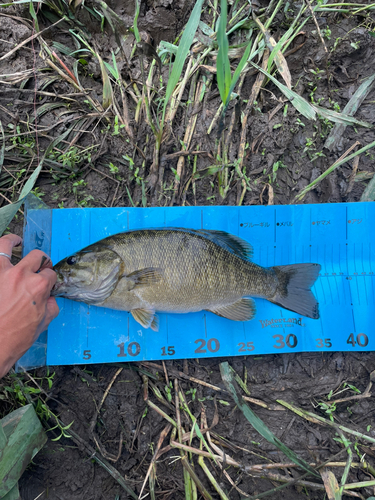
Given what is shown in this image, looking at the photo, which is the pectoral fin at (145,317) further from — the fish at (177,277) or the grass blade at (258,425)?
the grass blade at (258,425)

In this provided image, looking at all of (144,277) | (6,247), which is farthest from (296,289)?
(6,247)

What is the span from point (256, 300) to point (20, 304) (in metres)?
2.05

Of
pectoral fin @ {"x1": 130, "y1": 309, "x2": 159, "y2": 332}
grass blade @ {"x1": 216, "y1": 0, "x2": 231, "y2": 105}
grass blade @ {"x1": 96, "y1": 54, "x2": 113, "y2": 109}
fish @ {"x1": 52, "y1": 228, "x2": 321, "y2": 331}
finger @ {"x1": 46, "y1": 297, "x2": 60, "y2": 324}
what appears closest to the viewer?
grass blade @ {"x1": 216, "y1": 0, "x2": 231, "y2": 105}

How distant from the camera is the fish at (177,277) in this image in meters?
2.56

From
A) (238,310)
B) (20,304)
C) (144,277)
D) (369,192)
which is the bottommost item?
(238,310)

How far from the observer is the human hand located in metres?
2.17

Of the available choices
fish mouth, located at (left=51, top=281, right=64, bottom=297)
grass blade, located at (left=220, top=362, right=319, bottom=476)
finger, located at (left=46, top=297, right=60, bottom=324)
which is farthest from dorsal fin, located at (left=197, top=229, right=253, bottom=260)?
finger, located at (left=46, top=297, right=60, bottom=324)

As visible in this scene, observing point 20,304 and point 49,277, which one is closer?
point 20,304

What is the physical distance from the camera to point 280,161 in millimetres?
3053

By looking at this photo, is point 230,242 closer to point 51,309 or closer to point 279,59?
point 51,309

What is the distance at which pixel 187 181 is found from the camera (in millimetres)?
3010

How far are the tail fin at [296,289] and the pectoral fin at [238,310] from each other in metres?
0.26

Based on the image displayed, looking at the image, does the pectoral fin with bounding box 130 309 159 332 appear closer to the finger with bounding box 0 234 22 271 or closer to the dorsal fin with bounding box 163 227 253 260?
the dorsal fin with bounding box 163 227 253 260

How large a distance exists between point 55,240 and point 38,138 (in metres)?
1.06
